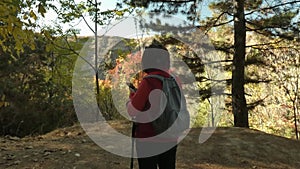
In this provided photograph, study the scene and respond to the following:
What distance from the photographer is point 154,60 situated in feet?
7.50

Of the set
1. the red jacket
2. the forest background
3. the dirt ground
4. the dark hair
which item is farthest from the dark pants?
the forest background

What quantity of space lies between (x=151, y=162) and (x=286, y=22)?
5547 mm

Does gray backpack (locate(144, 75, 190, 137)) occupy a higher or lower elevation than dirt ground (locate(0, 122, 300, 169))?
higher

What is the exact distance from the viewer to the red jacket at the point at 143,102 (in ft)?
7.00

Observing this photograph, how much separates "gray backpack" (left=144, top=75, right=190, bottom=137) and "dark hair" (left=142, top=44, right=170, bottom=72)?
0.09 m

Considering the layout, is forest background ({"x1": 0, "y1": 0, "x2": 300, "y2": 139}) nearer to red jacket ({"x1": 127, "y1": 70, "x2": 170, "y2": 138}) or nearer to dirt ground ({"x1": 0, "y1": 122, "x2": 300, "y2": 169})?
dirt ground ({"x1": 0, "y1": 122, "x2": 300, "y2": 169})

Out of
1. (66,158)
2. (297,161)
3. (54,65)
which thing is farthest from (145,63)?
(54,65)

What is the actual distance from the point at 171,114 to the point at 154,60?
363mm

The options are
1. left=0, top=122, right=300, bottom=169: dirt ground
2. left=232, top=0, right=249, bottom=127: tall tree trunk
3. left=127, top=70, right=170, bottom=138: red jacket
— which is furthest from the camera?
left=232, top=0, right=249, bottom=127: tall tree trunk

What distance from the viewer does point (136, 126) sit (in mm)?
2236

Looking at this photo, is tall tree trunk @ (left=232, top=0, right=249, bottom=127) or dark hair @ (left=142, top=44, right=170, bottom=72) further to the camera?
tall tree trunk @ (left=232, top=0, right=249, bottom=127)

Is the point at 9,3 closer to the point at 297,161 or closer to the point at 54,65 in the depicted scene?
the point at 297,161

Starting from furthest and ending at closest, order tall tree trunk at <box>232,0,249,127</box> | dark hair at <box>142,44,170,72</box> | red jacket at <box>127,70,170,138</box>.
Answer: tall tree trunk at <box>232,0,249,127</box>
dark hair at <box>142,44,170,72</box>
red jacket at <box>127,70,170,138</box>

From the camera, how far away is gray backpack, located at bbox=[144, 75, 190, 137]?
2.19 meters
